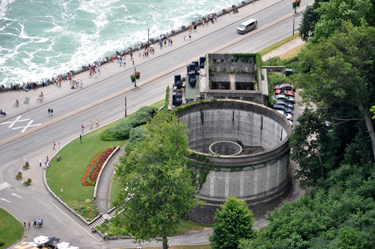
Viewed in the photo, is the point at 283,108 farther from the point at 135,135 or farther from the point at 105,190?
the point at 105,190

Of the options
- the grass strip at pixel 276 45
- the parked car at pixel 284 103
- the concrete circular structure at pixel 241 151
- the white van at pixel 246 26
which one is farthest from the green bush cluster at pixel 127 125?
the white van at pixel 246 26

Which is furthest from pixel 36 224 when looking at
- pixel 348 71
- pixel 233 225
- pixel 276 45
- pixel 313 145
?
pixel 276 45

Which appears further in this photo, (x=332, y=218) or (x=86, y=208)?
(x=86, y=208)

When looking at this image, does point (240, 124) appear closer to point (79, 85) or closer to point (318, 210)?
point (318, 210)

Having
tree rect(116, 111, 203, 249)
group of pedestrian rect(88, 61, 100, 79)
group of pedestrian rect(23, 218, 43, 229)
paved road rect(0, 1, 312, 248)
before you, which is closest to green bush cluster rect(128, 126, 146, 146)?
paved road rect(0, 1, 312, 248)

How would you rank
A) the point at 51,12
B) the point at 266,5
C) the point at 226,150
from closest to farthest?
the point at 226,150 < the point at 266,5 < the point at 51,12

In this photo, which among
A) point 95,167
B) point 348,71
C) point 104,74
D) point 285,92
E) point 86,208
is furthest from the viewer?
point 104,74

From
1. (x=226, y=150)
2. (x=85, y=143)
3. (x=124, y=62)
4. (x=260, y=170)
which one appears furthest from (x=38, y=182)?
(x=124, y=62)

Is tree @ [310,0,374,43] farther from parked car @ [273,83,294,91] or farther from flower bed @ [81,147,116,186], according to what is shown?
flower bed @ [81,147,116,186]
